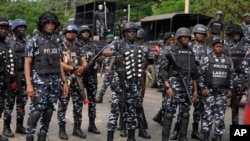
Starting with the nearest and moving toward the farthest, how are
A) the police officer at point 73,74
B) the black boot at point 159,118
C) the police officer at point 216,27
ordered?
the police officer at point 73,74 → the black boot at point 159,118 → the police officer at point 216,27

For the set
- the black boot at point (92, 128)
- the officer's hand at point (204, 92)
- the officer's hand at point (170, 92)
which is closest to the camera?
the officer's hand at point (170, 92)

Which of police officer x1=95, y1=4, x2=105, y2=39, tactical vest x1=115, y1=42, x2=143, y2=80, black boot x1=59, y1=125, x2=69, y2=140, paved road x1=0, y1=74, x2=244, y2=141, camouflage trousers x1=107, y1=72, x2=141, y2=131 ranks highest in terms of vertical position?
police officer x1=95, y1=4, x2=105, y2=39

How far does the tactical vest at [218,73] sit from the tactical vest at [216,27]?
2696 millimetres

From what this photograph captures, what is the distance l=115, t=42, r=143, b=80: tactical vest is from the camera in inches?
244

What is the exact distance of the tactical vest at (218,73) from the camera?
20.5 feet

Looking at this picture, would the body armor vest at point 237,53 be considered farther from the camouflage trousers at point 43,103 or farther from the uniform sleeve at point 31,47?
the uniform sleeve at point 31,47

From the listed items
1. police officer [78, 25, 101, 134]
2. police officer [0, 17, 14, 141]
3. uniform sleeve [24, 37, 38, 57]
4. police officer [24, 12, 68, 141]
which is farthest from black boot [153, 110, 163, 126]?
uniform sleeve [24, 37, 38, 57]

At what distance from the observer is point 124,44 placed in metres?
6.27

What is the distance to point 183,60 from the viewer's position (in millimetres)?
6293

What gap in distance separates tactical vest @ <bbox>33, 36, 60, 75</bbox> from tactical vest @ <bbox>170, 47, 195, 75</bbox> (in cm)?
181

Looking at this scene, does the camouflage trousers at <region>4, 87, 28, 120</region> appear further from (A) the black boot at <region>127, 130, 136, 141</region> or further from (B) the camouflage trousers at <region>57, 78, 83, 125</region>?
(A) the black boot at <region>127, 130, 136, 141</region>

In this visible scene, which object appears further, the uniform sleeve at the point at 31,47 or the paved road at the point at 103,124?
the paved road at the point at 103,124

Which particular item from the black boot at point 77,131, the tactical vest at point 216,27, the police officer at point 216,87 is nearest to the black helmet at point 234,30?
the police officer at point 216,87

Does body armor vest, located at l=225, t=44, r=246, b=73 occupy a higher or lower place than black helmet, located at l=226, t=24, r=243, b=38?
lower
